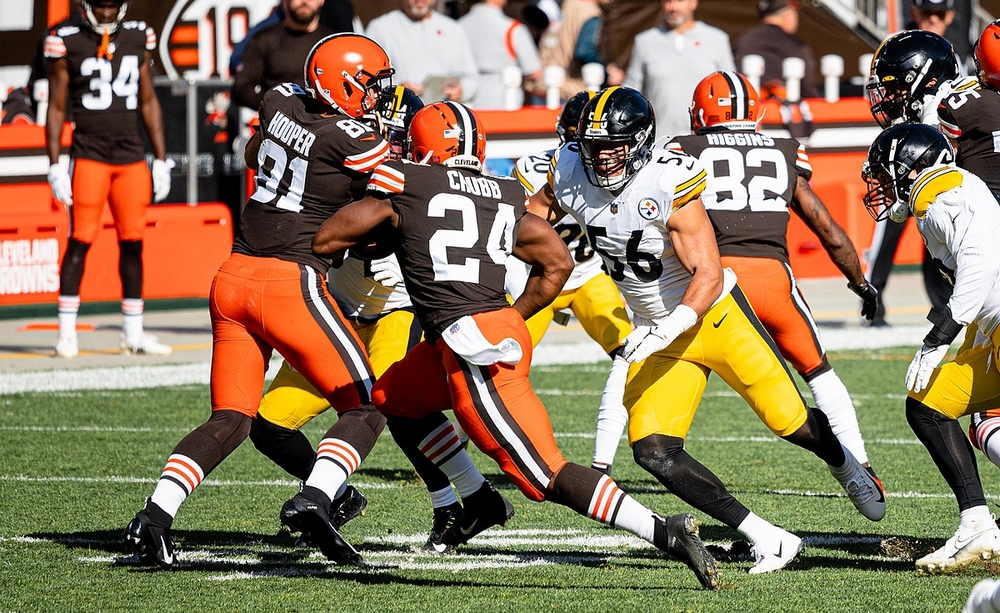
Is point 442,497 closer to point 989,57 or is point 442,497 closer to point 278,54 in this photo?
point 989,57

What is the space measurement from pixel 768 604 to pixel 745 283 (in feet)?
5.77

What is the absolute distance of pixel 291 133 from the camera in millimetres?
5398

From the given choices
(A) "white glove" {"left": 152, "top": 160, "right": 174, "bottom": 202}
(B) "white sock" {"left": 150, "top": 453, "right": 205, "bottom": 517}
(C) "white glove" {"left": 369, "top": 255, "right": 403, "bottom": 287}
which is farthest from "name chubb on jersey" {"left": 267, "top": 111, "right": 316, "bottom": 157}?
(A) "white glove" {"left": 152, "top": 160, "right": 174, "bottom": 202}

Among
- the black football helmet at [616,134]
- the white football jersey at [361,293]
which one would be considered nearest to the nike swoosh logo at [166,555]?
the white football jersey at [361,293]

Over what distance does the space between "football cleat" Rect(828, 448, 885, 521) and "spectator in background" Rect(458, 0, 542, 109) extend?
7.85 metres

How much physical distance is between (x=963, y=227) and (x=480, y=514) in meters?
1.87

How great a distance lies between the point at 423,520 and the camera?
604cm

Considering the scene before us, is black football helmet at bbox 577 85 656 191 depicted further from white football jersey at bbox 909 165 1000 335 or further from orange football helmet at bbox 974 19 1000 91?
orange football helmet at bbox 974 19 1000 91

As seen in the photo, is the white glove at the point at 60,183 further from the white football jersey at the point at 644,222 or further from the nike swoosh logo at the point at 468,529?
the nike swoosh logo at the point at 468,529

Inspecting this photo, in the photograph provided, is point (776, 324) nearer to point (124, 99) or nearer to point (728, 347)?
point (728, 347)

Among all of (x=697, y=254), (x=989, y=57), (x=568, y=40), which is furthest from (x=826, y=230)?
(x=568, y=40)

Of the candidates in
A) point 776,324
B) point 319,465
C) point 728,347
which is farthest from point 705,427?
point 319,465

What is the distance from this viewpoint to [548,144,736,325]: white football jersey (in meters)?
5.28

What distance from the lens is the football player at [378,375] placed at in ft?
18.0
